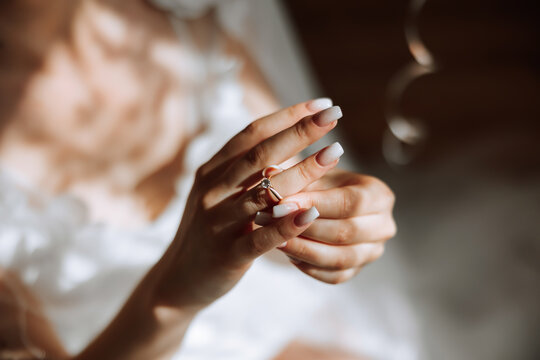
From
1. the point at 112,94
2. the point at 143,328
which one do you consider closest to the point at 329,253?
the point at 143,328

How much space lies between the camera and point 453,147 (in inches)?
54.3

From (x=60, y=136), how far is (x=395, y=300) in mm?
669

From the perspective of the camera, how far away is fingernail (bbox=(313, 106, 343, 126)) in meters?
0.49

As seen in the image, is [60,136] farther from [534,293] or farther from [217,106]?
[534,293]

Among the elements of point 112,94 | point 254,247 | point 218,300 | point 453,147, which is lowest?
point 453,147

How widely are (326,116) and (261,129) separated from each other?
7cm

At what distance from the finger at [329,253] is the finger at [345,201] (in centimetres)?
4

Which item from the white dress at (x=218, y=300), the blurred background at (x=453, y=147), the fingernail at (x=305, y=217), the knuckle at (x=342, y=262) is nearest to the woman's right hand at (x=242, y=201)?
the fingernail at (x=305, y=217)

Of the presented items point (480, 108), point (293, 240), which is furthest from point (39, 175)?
point (480, 108)

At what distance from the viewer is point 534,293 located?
94 cm

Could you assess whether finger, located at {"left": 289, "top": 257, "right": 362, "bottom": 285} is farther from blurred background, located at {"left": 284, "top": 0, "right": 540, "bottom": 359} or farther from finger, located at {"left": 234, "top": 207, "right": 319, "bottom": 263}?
blurred background, located at {"left": 284, "top": 0, "right": 540, "bottom": 359}

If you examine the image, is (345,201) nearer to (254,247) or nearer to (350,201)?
(350,201)

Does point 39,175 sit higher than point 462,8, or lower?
higher

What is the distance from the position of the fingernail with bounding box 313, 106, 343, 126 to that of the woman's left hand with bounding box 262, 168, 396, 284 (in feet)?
0.25
